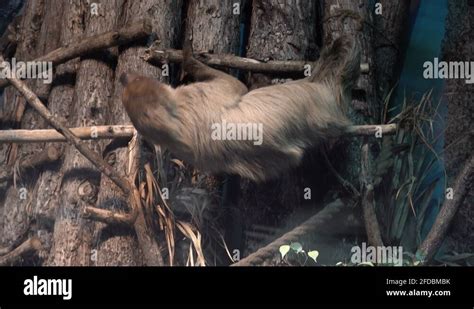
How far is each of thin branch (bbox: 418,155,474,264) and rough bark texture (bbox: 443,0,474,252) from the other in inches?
2.2

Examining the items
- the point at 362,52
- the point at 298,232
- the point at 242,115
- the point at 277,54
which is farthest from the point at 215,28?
the point at 298,232

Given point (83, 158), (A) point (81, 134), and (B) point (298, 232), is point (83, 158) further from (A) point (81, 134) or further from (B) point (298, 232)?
(B) point (298, 232)

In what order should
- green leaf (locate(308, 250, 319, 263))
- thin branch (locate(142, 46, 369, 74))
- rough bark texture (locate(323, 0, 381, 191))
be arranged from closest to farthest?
green leaf (locate(308, 250, 319, 263))
thin branch (locate(142, 46, 369, 74))
rough bark texture (locate(323, 0, 381, 191))

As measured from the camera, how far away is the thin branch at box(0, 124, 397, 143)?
4137 millimetres

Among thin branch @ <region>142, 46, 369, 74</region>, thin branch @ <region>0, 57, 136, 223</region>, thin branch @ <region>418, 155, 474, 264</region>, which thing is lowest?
thin branch @ <region>418, 155, 474, 264</region>

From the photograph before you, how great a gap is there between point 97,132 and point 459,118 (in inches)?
93.0

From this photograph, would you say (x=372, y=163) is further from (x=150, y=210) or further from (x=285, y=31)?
(x=150, y=210)

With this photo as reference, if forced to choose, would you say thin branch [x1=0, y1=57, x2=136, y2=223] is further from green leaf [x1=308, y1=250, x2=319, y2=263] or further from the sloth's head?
green leaf [x1=308, y1=250, x2=319, y2=263]

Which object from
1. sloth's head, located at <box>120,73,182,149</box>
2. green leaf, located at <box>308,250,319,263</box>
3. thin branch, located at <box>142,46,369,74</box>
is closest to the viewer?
sloth's head, located at <box>120,73,182,149</box>

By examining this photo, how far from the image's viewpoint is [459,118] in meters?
4.26

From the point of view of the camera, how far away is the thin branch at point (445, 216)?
4.11 metres

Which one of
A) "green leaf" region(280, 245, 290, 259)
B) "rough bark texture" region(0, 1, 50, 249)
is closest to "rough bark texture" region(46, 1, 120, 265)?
"rough bark texture" region(0, 1, 50, 249)

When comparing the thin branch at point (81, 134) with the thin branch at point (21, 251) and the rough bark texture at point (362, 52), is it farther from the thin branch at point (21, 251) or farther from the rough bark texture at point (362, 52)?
the rough bark texture at point (362, 52)
